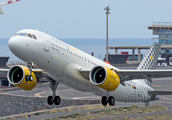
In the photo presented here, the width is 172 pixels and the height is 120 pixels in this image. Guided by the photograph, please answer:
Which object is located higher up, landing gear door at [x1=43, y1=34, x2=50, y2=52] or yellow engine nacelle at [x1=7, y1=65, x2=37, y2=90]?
landing gear door at [x1=43, y1=34, x2=50, y2=52]

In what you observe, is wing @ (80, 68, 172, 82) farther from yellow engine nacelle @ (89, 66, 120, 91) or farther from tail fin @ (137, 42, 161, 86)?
tail fin @ (137, 42, 161, 86)

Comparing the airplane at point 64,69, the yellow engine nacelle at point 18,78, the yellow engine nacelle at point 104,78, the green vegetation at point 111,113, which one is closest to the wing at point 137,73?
the airplane at point 64,69

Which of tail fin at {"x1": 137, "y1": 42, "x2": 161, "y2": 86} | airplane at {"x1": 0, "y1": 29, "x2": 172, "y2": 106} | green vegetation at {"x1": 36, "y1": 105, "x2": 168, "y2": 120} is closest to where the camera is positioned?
airplane at {"x1": 0, "y1": 29, "x2": 172, "y2": 106}

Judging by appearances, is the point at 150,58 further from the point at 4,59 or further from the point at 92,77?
the point at 4,59

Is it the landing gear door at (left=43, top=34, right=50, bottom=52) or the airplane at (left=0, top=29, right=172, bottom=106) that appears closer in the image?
the airplane at (left=0, top=29, right=172, bottom=106)

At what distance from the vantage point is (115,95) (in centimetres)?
4344

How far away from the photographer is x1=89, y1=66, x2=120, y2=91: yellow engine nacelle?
1410 inches

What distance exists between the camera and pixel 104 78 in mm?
37031

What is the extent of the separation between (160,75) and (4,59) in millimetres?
80749

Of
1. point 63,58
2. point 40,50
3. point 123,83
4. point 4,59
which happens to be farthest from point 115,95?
point 4,59

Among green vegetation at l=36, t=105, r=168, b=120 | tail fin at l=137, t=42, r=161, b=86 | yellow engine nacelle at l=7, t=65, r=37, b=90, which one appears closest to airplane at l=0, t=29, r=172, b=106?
yellow engine nacelle at l=7, t=65, r=37, b=90

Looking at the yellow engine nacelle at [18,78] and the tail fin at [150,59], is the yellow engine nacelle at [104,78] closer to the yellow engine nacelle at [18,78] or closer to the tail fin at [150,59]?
the yellow engine nacelle at [18,78]

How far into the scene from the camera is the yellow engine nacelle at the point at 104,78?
35.8 metres

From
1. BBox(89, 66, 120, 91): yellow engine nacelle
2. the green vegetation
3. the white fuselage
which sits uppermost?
the white fuselage
